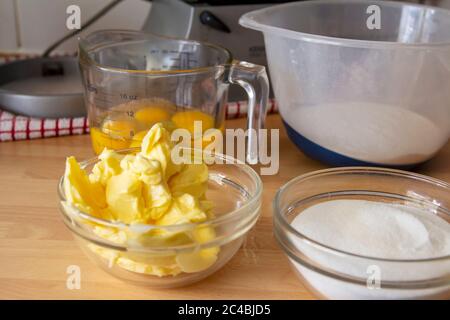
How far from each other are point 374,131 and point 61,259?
16.9 inches

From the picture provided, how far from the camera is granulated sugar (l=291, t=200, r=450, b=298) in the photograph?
0.53 metres

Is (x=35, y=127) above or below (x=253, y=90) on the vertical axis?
Result: below

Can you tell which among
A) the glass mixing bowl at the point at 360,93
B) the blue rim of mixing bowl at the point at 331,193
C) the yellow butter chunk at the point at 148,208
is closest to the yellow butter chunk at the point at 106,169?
the yellow butter chunk at the point at 148,208

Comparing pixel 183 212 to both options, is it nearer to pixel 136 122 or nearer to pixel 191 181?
pixel 191 181

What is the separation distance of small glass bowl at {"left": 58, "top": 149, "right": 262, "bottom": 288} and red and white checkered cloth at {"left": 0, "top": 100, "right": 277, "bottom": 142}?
363 millimetres

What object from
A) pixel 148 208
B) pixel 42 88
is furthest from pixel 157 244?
pixel 42 88

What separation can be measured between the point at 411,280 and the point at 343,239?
0.09m

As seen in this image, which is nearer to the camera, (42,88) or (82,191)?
(82,191)

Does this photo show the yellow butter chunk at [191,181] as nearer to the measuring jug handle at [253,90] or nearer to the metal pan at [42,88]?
the measuring jug handle at [253,90]

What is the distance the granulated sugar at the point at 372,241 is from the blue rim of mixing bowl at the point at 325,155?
13 centimetres

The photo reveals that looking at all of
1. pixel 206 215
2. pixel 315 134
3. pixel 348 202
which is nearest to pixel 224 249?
pixel 206 215

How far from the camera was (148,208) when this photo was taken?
22.2 inches

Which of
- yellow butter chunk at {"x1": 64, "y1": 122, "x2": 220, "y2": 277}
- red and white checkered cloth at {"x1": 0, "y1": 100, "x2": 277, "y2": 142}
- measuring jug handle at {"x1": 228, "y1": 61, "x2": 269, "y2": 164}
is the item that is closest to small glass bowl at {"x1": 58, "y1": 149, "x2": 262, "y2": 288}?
yellow butter chunk at {"x1": 64, "y1": 122, "x2": 220, "y2": 277}

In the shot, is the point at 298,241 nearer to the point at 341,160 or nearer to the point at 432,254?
the point at 432,254
